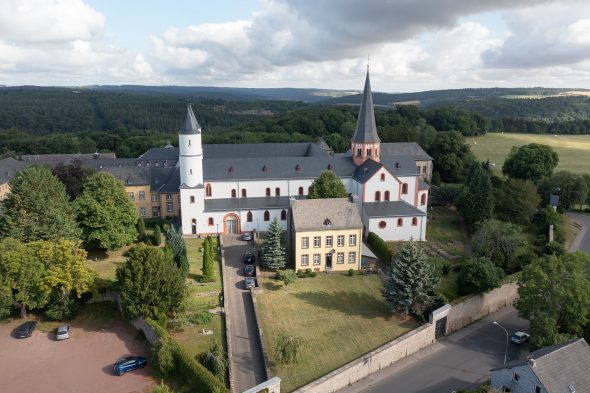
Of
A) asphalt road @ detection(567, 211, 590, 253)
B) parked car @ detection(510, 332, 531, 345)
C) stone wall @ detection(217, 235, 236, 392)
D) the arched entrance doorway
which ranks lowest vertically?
parked car @ detection(510, 332, 531, 345)

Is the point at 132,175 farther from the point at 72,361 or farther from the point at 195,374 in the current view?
the point at 195,374

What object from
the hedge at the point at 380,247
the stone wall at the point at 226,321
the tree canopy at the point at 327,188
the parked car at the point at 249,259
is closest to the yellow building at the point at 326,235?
the hedge at the point at 380,247

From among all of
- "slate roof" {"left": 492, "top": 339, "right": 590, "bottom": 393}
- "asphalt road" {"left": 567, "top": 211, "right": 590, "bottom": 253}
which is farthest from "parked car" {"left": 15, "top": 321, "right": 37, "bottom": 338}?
"asphalt road" {"left": 567, "top": 211, "right": 590, "bottom": 253}

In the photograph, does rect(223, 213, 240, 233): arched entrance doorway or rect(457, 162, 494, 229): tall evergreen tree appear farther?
rect(457, 162, 494, 229): tall evergreen tree

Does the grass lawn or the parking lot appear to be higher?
the grass lawn

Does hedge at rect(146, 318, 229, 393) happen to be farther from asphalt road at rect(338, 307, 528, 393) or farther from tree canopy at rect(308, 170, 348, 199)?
tree canopy at rect(308, 170, 348, 199)

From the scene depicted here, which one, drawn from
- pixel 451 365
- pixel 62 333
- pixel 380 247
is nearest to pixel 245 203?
pixel 380 247

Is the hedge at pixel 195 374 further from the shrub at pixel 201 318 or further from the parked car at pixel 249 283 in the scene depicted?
the parked car at pixel 249 283
